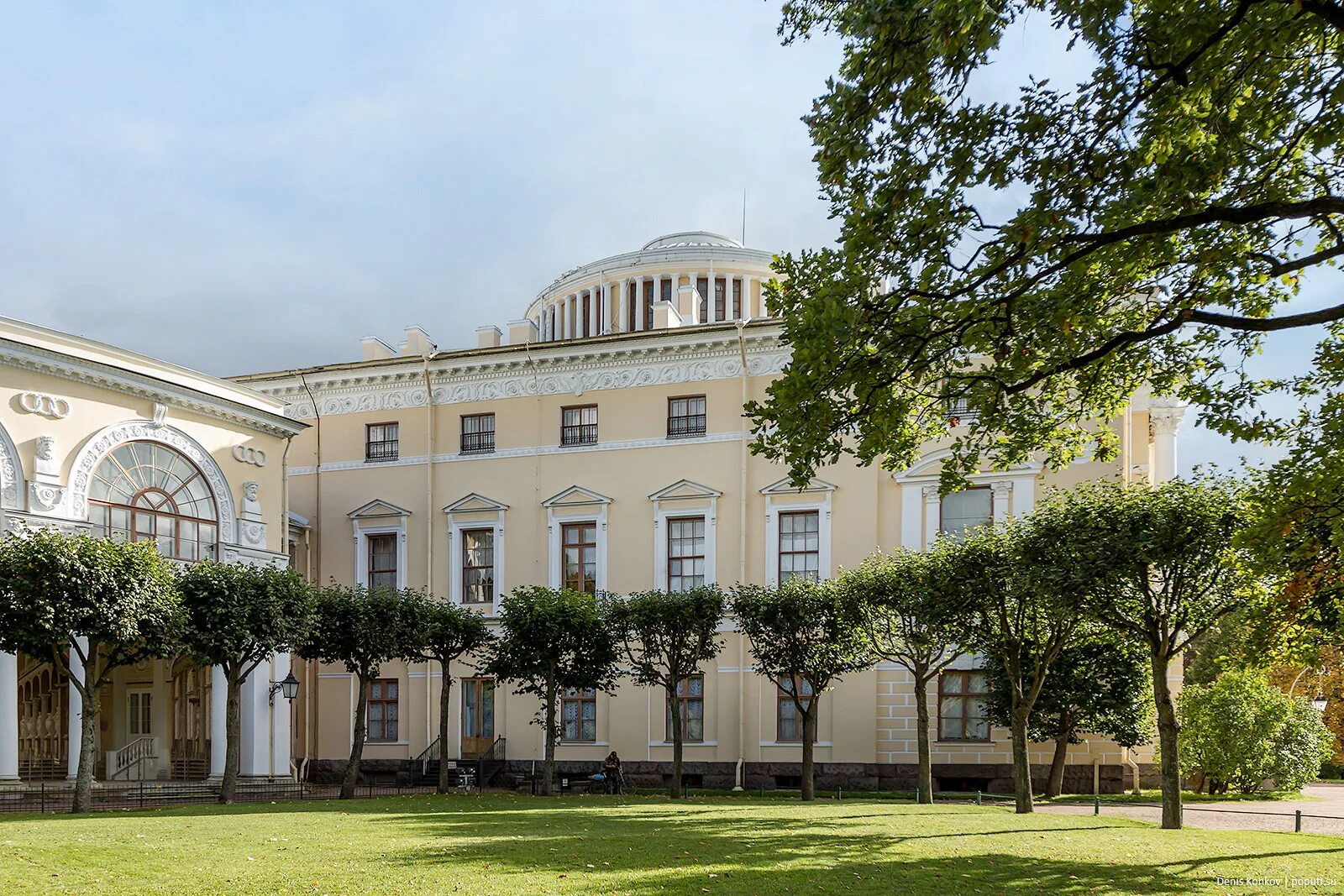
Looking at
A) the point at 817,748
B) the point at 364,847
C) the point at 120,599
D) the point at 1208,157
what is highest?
the point at 1208,157

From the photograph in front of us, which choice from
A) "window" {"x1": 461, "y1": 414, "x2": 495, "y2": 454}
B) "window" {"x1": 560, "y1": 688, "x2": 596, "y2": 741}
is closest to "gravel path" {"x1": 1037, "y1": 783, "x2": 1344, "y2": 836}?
"window" {"x1": 560, "y1": 688, "x2": 596, "y2": 741}

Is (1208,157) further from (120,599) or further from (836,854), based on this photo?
(120,599)

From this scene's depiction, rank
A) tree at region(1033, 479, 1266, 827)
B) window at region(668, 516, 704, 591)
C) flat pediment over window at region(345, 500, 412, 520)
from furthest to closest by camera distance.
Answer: flat pediment over window at region(345, 500, 412, 520), window at region(668, 516, 704, 591), tree at region(1033, 479, 1266, 827)

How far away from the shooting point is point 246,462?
34844 mm

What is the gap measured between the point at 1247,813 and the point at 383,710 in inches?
1053

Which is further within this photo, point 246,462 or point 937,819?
point 246,462

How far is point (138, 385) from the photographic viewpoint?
31.2 meters

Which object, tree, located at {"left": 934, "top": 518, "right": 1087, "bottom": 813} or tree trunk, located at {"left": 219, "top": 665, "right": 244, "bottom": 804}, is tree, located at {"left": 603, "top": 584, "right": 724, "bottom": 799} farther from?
tree trunk, located at {"left": 219, "top": 665, "right": 244, "bottom": 804}

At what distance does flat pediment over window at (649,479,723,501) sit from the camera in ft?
123

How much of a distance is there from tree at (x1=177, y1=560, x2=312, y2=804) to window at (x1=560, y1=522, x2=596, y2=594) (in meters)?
12.1

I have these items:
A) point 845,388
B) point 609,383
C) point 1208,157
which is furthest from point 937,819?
point 609,383

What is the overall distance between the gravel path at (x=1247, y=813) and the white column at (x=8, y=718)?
23468 millimetres

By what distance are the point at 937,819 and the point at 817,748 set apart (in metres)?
13.5

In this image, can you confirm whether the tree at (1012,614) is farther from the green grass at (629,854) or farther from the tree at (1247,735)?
the tree at (1247,735)
